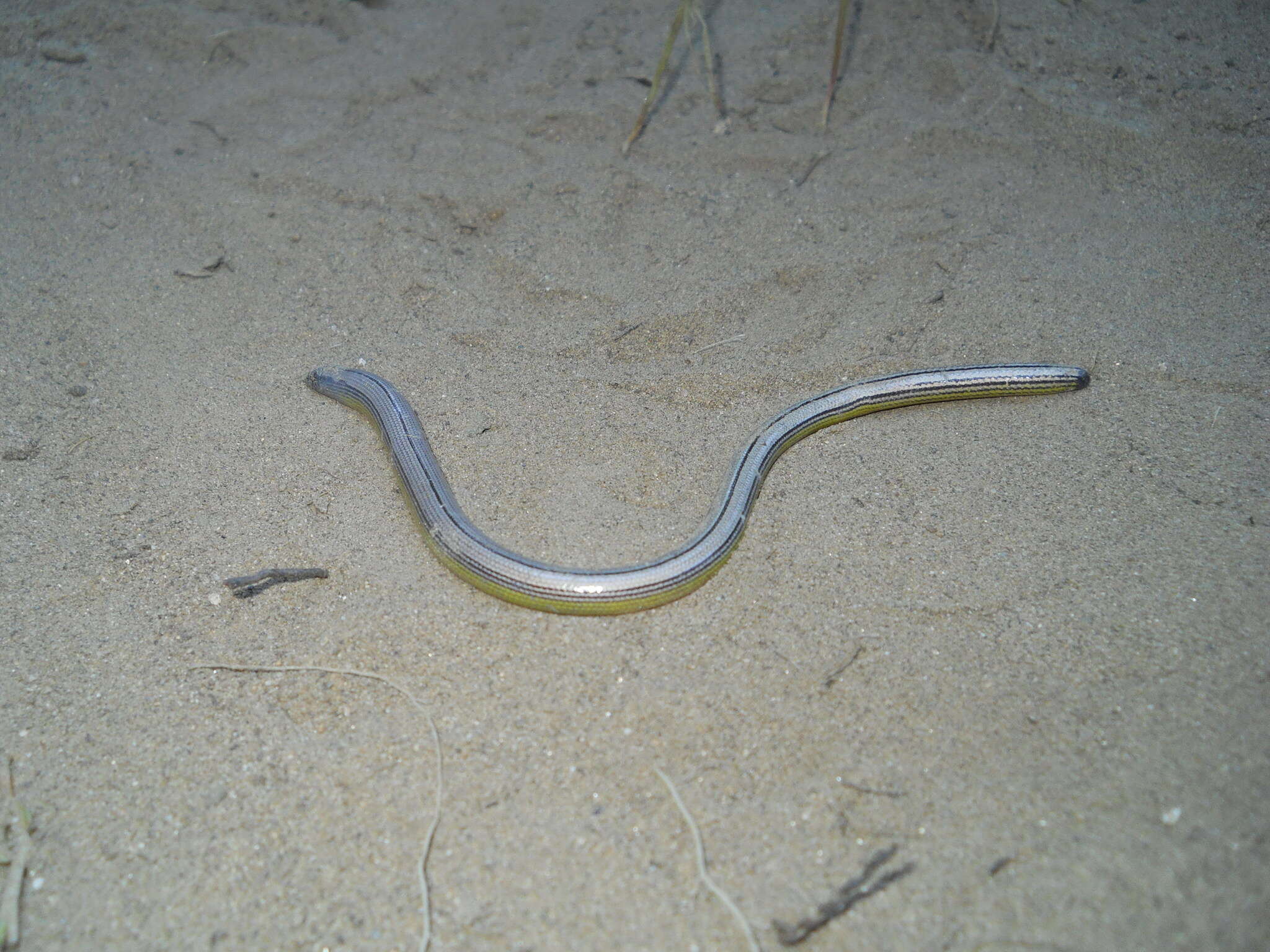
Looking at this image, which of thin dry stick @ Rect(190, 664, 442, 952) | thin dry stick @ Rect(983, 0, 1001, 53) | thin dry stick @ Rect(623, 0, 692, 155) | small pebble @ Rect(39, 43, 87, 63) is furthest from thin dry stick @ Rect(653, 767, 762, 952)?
small pebble @ Rect(39, 43, 87, 63)

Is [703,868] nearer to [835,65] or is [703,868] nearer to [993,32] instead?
[835,65]

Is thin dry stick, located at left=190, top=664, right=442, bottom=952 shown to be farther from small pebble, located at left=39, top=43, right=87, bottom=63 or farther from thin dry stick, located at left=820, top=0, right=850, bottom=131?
small pebble, located at left=39, top=43, right=87, bottom=63

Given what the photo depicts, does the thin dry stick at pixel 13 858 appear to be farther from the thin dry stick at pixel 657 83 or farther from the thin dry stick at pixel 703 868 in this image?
the thin dry stick at pixel 657 83

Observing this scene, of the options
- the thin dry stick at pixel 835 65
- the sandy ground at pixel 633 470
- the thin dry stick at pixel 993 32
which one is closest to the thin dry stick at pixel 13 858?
the sandy ground at pixel 633 470

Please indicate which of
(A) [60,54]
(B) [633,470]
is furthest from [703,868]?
(A) [60,54]

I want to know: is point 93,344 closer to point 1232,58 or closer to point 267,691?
point 267,691

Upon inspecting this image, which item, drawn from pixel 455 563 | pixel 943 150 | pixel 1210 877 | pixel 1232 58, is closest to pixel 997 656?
pixel 1210 877
